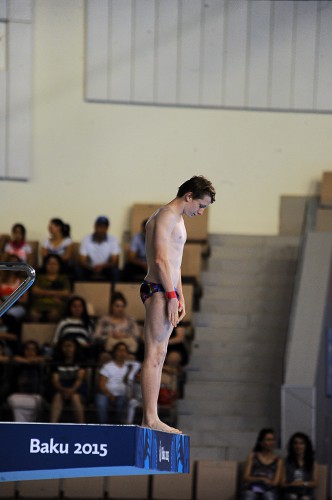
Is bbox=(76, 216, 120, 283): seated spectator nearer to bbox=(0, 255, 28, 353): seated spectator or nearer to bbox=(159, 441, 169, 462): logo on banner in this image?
bbox=(0, 255, 28, 353): seated spectator

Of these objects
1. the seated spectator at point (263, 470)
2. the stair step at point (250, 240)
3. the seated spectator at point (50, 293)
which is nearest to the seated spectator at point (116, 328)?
the seated spectator at point (50, 293)

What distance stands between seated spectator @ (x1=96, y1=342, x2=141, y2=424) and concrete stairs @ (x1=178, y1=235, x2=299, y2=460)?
0.76 m

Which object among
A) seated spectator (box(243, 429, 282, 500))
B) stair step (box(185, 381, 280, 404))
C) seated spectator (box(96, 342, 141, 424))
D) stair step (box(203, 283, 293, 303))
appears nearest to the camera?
seated spectator (box(243, 429, 282, 500))

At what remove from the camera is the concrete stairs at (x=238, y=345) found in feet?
33.4

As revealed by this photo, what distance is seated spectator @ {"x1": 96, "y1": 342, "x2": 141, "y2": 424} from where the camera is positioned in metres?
9.48

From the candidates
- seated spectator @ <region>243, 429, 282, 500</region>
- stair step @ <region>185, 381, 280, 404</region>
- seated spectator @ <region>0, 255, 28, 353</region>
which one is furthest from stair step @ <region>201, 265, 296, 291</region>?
seated spectator @ <region>243, 429, 282, 500</region>

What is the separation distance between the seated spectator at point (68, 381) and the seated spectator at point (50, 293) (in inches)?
33.3

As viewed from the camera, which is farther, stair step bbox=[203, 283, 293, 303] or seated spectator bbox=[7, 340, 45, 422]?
stair step bbox=[203, 283, 293, 303]

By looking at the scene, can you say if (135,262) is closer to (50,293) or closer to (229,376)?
(50,293)

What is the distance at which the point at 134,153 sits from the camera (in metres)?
12.1

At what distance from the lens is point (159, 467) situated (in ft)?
17.5

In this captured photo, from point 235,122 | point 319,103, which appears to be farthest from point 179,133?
point 319,103

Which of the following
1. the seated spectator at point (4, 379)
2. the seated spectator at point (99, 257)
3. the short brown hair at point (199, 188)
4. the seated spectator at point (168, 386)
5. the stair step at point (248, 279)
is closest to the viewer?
the short brown hair at point (199, 188)

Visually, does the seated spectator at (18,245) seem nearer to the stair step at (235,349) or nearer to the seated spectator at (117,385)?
the stair step at (235,349)
